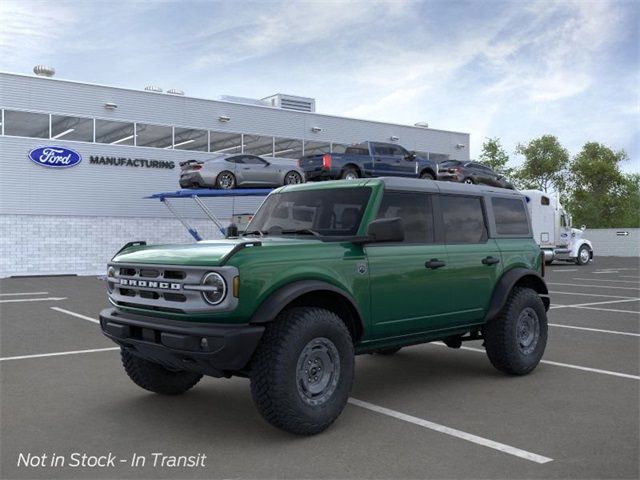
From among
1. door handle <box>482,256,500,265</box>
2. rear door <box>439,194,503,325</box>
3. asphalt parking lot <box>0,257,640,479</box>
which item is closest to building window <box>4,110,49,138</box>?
asphalt parking lot <box>0,257,640,479</box>

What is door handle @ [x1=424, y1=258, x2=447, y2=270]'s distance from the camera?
5.90 metres

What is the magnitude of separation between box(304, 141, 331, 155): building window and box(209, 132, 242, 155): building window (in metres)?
3.78

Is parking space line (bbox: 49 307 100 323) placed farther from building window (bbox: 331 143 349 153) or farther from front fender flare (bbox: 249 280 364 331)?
building window (bbox: 331 143 349 153)

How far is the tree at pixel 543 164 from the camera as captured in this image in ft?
229

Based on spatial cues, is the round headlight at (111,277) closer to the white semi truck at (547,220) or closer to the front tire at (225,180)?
the front tire at (225,180)

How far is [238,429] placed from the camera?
16.3ft

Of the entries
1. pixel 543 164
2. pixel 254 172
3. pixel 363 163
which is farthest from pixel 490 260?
pixel 543 164

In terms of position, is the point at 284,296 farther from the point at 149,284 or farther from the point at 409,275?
the point at 409,275

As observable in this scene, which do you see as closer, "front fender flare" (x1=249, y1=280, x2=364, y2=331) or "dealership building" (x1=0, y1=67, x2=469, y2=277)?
"front fender flare" (x1=249, y1=280, x2=364, y2=331)

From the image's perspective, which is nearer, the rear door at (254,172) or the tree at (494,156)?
the rear door at (254,172)

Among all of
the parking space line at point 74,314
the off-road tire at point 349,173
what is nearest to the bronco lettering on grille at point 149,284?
the parking space line at point 74,314

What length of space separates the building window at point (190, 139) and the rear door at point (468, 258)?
24.6 metres

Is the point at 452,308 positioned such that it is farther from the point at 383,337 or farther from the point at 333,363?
the point at 333,363

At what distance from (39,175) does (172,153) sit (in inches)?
229
